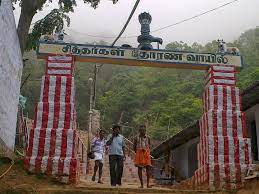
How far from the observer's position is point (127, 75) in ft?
163

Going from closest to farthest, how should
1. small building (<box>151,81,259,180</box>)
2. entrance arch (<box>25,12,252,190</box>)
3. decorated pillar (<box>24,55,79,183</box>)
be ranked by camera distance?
decorated pillar (<box>24,55,79,183</box>) < entrance arch (<box>25,12,252,190</box>) < small building (<box>151,81,259,180</box>)

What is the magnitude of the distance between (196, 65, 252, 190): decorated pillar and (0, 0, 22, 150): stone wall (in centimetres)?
504

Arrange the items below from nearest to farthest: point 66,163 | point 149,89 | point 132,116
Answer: point 66,163, point 132,116, point 149,89

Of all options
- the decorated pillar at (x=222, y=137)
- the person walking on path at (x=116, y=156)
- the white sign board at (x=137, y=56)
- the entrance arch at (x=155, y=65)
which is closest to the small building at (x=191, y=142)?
the decorated pillar at (x=222, y=137)

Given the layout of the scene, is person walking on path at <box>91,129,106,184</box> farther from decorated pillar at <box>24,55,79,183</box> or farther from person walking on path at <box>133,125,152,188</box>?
person walking on path at <box>133,125,152,188</box>

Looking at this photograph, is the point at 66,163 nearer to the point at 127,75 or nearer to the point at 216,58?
the point at 216,58

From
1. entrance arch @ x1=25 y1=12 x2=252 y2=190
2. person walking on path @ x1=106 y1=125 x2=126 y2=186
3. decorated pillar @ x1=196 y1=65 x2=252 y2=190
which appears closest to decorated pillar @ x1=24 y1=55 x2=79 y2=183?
entrance arch @ x1=25 y1=12 x2=252 y2=190

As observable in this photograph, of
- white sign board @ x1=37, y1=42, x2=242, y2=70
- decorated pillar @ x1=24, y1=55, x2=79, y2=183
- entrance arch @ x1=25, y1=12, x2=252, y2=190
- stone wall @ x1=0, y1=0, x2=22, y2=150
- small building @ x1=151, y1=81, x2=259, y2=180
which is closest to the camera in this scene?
stone wall @ x1=0, y1=0, x2=22, y2=150

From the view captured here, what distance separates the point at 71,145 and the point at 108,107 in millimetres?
32015

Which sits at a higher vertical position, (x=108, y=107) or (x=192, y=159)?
(x=108, y=107)

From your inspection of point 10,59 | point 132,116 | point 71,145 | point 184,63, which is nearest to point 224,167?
point 184,63

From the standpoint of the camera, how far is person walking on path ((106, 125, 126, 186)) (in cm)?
1029

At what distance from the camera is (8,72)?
10852mm

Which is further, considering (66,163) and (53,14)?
(53,14)
